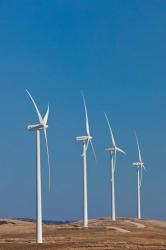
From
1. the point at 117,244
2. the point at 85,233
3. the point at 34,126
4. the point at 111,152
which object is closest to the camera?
the point at 117,244

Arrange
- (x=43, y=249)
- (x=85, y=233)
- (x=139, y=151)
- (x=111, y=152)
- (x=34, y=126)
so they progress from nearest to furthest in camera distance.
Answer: (x=43, y=249) → (x=34, y=126) → (x=85, y=233) → (x=111, y=152) → (x=139, y=151)

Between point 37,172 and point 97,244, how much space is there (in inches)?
422

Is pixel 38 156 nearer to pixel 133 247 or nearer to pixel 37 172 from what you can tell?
pixel 37 172

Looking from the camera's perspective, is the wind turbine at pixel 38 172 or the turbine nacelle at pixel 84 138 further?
the turbine nacelle at pixel 84 138

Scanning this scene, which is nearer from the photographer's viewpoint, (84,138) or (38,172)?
(38,172)

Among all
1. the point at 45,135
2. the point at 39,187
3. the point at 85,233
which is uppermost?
the point at 45,135

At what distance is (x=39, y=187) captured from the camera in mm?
81500

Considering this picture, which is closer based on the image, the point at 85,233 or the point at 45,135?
the point at 45,135

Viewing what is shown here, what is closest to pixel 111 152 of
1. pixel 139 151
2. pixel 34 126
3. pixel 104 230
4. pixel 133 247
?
pixel 139 151

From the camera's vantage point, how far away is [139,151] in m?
150

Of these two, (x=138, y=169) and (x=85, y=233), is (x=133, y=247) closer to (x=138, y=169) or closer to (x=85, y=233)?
(x=85, y=233)

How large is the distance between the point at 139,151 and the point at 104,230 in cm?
4492

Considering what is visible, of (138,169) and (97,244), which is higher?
(138,169)

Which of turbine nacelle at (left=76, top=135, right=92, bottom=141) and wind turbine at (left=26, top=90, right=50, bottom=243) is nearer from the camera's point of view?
wind turbine at (left=26, top=90, right=50, bottom=243)
